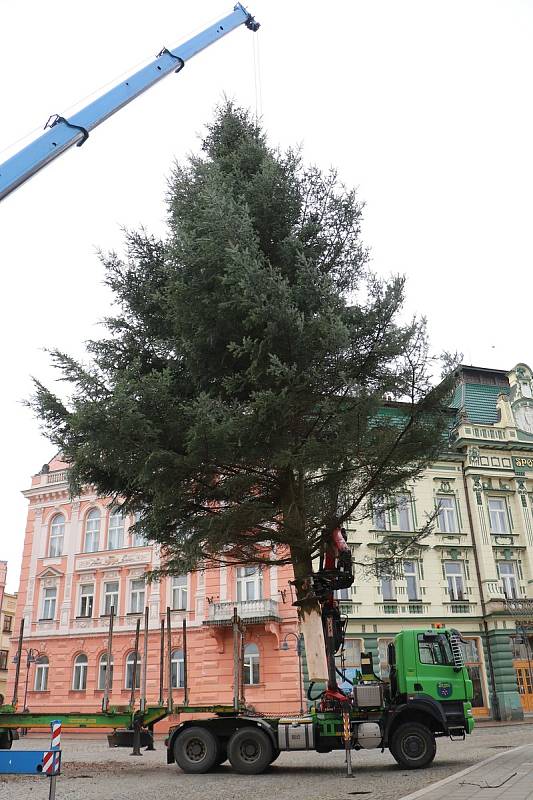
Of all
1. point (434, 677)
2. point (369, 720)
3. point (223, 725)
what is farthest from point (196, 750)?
point (434, 677)

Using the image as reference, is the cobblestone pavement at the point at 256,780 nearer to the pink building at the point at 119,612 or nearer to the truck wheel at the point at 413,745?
the truck wheel at the point at 413,745

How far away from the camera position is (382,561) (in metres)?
14.3

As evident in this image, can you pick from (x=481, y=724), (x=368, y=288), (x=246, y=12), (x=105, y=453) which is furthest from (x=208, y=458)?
(x=481, y=724)

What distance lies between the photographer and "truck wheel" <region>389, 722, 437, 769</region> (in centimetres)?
1320

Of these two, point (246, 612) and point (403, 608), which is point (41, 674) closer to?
point (246, 612)

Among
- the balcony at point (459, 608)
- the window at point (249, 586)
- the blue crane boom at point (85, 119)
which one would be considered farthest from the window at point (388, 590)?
the blue crane boom at point (85, 119)

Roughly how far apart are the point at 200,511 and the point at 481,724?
20.6 m

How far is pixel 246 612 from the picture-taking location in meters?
27.5

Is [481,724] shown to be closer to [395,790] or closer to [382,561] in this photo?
[382,561]

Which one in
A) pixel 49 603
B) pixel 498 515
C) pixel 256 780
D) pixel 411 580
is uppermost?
pixel 498 515

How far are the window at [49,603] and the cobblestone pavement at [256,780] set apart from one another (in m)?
15.8

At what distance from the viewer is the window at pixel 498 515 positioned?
3316 centimetres

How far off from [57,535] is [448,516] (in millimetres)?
18615

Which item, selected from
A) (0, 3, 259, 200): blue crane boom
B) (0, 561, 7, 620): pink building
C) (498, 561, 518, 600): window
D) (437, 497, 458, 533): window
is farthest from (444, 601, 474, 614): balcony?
(0, 561, 7, 620): pink building
